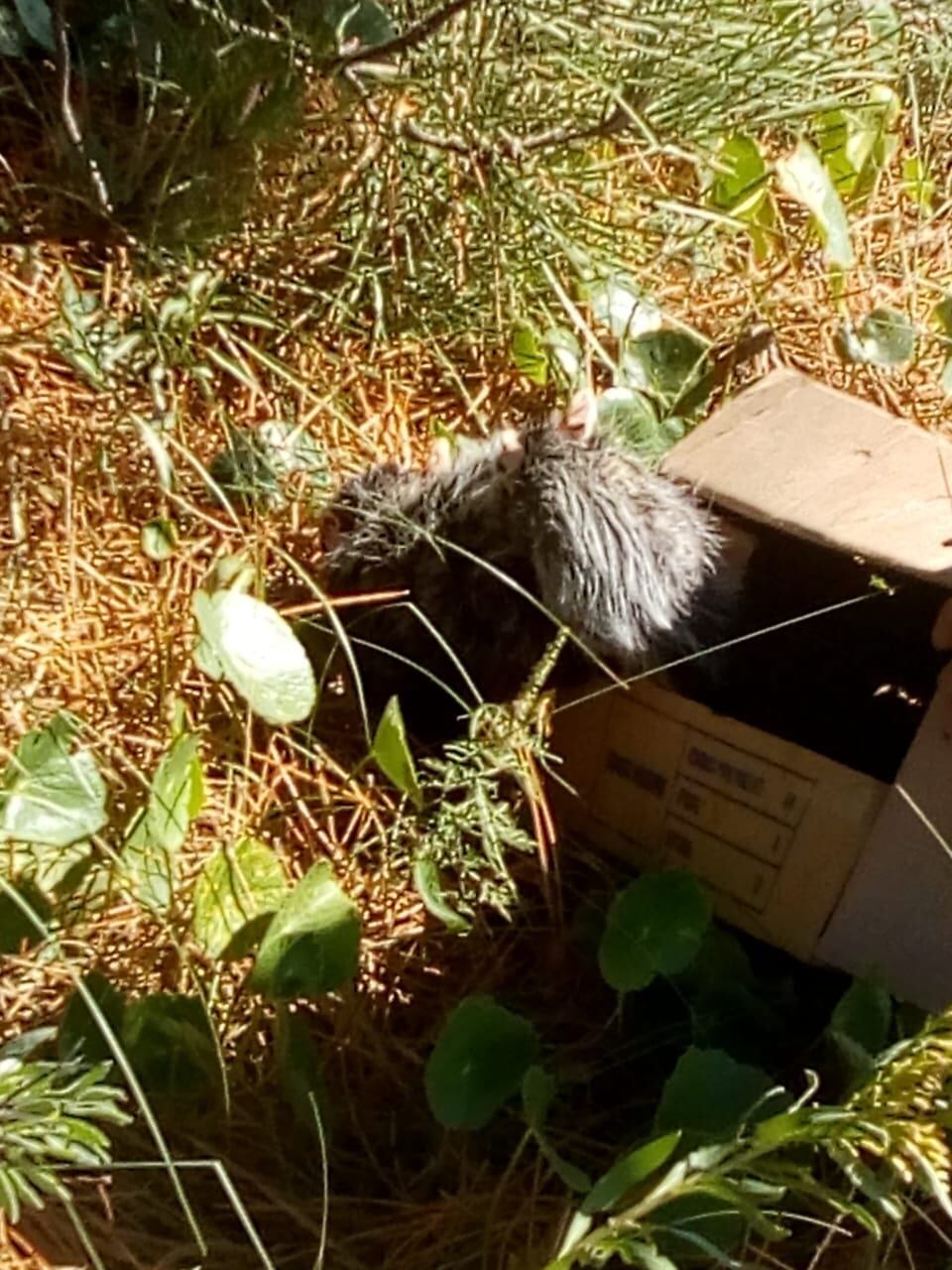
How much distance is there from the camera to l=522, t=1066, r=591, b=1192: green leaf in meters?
1.14

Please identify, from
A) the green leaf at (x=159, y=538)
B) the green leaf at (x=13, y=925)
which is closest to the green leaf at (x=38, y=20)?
the green leaf at (x=159, y=538)

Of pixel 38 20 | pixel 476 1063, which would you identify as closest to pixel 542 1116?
pixel 476 1063

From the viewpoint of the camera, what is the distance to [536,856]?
57.1 inches

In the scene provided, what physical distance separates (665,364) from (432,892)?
71cm

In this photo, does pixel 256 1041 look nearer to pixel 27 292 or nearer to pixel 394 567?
pixel 394 567

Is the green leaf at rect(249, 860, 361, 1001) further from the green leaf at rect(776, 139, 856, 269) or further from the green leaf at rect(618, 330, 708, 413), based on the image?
the green leaf at rect(776, 139, 856, 269)

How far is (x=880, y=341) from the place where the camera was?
1.84m

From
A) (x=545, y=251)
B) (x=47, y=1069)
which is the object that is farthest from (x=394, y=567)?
(x=47, y=1069)

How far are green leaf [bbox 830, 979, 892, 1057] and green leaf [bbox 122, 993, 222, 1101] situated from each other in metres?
0.46

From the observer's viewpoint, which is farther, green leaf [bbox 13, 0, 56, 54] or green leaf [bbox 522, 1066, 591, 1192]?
green leaf [bbox 13, 0, 56, 54]

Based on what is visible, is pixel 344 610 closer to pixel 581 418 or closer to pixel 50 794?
pixel 581 418

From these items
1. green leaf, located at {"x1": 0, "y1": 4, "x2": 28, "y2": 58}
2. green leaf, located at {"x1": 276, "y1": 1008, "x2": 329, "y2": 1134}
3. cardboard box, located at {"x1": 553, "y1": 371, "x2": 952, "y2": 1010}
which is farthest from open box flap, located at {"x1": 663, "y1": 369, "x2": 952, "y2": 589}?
green leaf, located at {"x1": 0, "y1": 4, "x2": 28, "y2": 58}

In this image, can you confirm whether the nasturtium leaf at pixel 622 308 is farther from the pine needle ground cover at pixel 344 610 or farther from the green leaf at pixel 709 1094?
the green leaf at pixel 709 1094

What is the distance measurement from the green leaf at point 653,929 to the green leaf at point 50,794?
407mm
